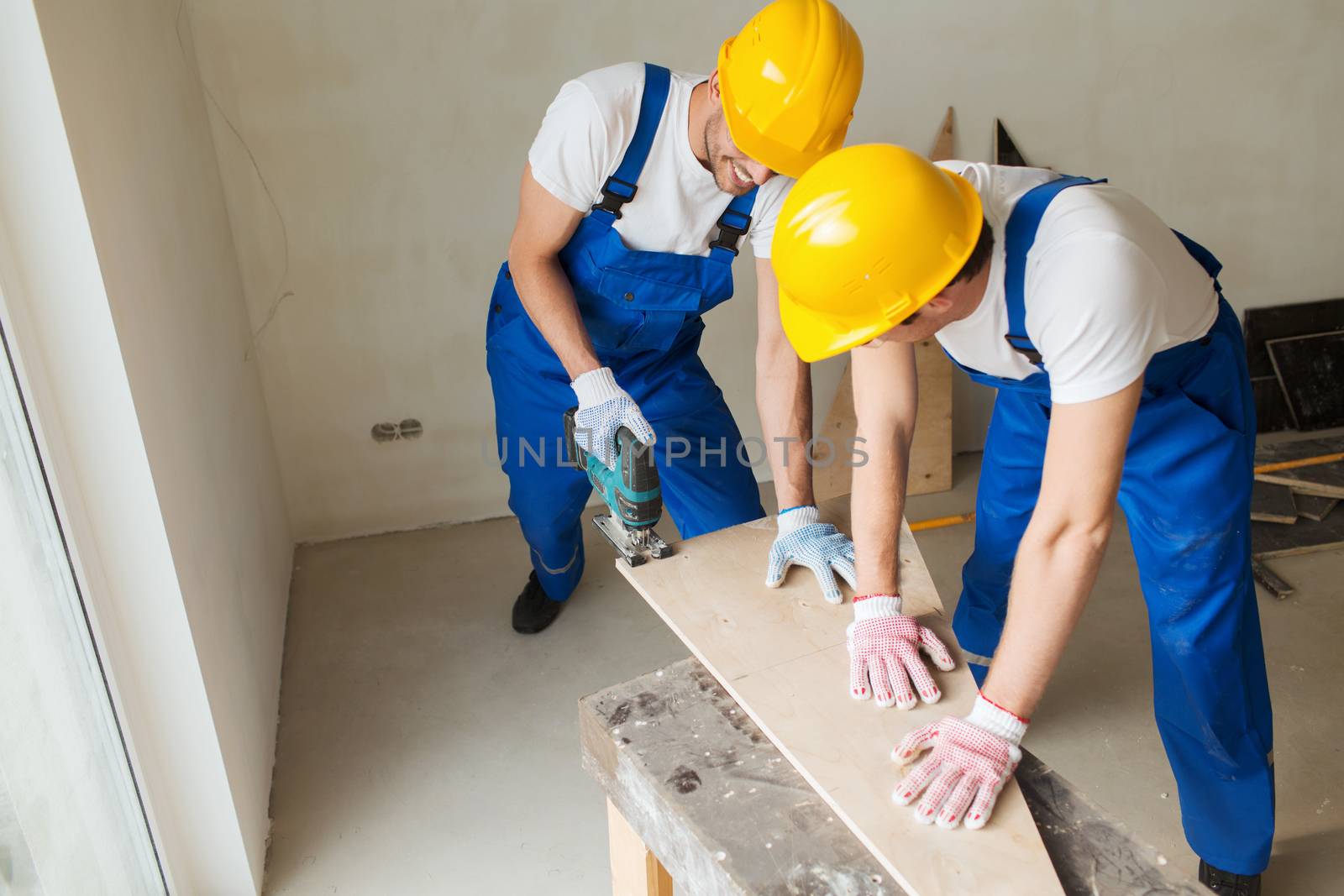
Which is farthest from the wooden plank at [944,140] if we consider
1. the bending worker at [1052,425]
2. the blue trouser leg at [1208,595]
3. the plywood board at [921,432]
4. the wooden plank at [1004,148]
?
the blue trouser leg at [1208,595]

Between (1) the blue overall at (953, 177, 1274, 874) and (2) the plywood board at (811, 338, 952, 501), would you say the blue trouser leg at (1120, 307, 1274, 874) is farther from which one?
(2) the plywood board at (811, 338, 952, 501)

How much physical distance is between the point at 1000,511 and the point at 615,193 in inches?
46.3

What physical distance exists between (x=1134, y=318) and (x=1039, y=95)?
2738 millimetres

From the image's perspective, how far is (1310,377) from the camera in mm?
4527

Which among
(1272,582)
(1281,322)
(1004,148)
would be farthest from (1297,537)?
(1004,148)

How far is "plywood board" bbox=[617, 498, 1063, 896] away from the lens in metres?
1.44

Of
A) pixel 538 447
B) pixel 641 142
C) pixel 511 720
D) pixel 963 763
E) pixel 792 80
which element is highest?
pixel 792 80

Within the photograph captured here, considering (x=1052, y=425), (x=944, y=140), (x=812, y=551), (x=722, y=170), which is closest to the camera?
(x=1052, y=425)

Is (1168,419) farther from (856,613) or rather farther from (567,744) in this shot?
(567,744)

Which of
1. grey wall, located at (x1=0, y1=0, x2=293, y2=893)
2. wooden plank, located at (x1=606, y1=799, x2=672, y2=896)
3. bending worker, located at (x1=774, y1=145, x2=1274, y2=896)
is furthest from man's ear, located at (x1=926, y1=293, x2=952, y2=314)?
grey wall, located at (x1=0, y1=0, x2=293, y2=893)

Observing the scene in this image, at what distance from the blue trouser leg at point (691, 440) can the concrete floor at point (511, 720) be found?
2.00 ft

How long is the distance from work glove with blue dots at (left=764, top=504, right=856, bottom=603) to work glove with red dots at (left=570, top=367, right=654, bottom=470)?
1.21 feet

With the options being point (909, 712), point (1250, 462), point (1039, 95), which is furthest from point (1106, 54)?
point (909, 712)

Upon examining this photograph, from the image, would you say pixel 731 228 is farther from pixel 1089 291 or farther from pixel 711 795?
pixel 711 795
